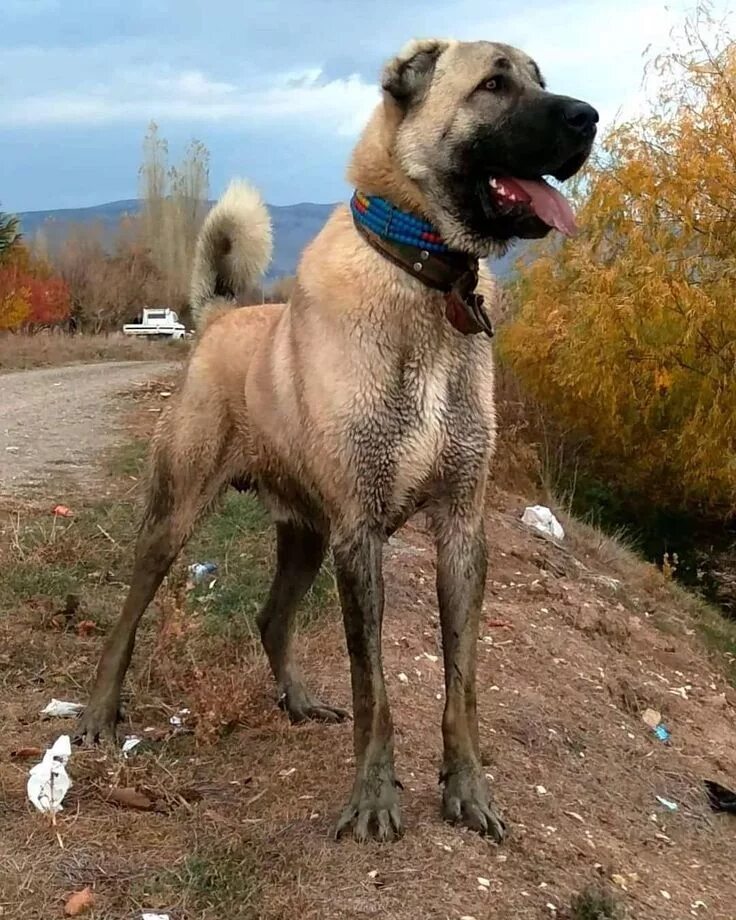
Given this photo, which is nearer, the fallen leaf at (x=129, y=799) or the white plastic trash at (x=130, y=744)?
the fallen leaf at (x=129, y=799)

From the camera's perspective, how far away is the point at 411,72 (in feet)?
11.6

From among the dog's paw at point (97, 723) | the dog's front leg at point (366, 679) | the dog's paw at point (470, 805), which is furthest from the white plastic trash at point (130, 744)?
the dog's paw at point (470, 805)

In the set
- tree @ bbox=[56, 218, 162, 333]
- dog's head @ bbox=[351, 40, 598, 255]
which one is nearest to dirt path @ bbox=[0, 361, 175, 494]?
dog's head @ bbox=[351, 40, 598, 255]

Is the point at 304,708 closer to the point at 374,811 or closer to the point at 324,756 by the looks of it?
the point at 324,756

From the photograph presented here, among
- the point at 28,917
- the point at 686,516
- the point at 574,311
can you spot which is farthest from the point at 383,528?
the point at 686,516

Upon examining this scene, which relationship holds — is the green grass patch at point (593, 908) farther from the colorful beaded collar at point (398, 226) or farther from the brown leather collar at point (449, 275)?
the colorful beaded collar at point (398, 226)

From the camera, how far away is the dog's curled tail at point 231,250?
4875 millimetres

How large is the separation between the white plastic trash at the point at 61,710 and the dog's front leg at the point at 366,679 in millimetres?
1426

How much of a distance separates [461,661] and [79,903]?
130 centimetres

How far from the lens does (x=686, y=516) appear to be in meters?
14.6

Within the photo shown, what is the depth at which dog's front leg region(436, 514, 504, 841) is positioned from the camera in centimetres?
361

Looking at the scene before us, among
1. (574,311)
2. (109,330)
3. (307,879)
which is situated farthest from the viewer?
(109,330)

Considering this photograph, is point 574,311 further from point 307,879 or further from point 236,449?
point 307,879

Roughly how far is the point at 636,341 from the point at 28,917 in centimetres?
1074
